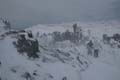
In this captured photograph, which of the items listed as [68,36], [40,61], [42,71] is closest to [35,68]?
[42,71]

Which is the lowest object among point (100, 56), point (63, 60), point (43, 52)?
point (100, 56)

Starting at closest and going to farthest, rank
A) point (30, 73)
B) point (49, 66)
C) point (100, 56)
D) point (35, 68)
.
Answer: point (30, 73) < point (35, 68) < point (49, 66) < point (100, 56)

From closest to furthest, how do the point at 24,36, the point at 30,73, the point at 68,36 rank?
the point at 30,73
the point at 24,36
the point at 68,36

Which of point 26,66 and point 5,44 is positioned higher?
point 5,44

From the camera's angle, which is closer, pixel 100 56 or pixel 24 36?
pixel 24 36

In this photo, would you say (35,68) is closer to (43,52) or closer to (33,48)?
(33,48)

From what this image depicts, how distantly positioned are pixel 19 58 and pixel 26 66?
3.68 metres

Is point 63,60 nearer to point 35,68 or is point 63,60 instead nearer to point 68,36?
point 35,68

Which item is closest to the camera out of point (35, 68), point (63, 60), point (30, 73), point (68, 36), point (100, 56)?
point (30, 73)

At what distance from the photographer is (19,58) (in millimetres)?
42719

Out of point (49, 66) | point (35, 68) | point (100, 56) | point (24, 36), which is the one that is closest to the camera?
point (35, 68)

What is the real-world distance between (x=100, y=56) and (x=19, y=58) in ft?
220

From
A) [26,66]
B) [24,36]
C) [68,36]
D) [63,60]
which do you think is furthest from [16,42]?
[68,36]

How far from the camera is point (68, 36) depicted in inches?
5044
